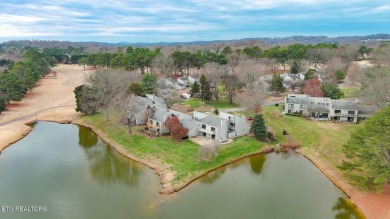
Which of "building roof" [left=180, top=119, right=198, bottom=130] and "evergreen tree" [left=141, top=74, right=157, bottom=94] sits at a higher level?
"evergreen tree" [left=141, top=74, right=157, bottom=94]

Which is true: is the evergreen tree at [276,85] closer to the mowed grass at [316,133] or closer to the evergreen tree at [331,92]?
the evergreen tree at [331,92]

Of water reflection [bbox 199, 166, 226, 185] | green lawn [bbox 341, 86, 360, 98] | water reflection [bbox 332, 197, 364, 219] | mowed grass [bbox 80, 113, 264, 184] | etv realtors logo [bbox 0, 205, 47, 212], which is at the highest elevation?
green lawn [bbox 341, 86, 360, 98]

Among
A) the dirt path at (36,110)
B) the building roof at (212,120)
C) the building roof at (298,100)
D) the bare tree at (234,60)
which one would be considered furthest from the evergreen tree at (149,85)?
the bare tree at (234,60)

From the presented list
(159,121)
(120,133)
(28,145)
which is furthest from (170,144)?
(28,145)

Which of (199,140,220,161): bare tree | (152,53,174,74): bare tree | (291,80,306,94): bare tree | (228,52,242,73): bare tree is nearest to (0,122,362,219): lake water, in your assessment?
(199,140,220,161): bare tree

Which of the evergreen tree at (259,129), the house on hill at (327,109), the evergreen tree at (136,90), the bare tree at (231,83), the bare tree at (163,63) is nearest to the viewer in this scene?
the evergreen tree at (259,129)

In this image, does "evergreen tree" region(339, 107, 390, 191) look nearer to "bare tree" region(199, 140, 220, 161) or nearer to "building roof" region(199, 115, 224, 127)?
"bare tree" region(199, 140, 220, 161)
